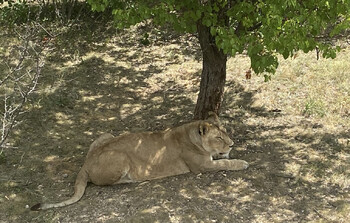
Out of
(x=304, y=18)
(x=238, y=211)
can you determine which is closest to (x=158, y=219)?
(x=238, y=211)

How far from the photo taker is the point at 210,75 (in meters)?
7.32

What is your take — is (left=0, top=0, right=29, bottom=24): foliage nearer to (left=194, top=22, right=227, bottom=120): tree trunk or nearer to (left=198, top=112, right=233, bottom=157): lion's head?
(left=194, top=22, right=227, bottom=120): tree trunk

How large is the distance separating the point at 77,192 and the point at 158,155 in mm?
1289

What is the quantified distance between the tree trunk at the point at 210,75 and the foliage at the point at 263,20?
1.98 feet

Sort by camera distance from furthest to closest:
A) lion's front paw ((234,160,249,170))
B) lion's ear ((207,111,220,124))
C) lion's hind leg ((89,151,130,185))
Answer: lion's ear ((207,111,220,124)), lion's front paw ((234,160,249,170)), lion's hind leg ((89,151,130,185))

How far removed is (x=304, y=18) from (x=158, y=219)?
2.99 meters

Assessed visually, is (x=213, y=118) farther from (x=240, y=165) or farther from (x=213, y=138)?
(x=240, y=165)

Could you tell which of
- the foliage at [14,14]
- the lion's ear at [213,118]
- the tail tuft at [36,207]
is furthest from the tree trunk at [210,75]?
the foliage at [14,14]

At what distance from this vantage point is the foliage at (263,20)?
194 inches

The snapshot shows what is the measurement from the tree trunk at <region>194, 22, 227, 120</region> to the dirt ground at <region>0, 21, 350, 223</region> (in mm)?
631

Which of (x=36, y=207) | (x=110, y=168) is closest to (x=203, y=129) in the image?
A: (x=110, y=168)

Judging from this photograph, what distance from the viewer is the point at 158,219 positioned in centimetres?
556

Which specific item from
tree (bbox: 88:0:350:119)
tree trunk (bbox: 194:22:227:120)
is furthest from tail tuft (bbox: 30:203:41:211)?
tree trunk (bbox: 194:22:227:120)

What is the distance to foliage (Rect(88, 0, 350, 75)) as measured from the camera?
4.94 meters
